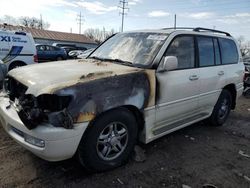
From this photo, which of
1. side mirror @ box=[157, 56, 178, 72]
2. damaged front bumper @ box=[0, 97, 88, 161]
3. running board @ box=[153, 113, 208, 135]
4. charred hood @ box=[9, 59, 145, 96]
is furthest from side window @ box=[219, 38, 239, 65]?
damaged front bumper @ box=[0, 97, 88, 161]

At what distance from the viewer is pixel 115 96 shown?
10.1ft

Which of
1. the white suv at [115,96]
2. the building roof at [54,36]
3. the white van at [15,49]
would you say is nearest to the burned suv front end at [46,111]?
the white suv at [115,96]

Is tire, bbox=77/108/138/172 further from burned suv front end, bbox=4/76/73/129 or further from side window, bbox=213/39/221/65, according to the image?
side window, bbox=213/39/221/65

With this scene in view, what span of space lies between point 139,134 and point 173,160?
652mm

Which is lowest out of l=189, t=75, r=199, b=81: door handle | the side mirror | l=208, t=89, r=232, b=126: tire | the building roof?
l=208, t=89, r=232, b=126: tire

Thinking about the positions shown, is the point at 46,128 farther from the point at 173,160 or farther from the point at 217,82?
the point at 217,82

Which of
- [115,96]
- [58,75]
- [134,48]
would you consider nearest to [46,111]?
[58,75]

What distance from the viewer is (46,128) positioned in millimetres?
2723

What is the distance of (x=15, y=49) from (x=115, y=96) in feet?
32.8

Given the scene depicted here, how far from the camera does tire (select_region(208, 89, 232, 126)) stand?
5.31 m

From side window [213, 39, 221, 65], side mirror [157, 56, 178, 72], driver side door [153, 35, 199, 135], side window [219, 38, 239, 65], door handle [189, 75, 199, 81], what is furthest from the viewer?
side window [219, 38, 239, 65]

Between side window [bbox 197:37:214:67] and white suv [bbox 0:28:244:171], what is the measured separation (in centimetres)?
2

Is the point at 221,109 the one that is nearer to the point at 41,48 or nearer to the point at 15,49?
the point at 15,49

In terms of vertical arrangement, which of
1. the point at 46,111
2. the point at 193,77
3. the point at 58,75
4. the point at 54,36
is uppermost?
the point at 54,36
